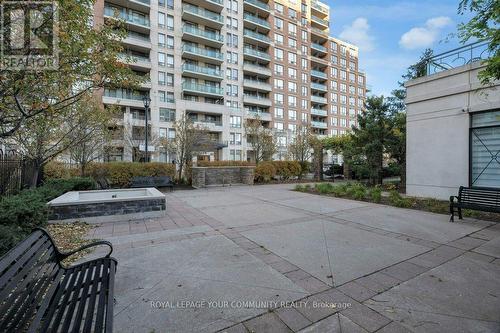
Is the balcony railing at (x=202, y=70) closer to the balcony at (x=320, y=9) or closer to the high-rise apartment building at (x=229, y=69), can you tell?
the high-rise apartment building at (x=229, y=69)

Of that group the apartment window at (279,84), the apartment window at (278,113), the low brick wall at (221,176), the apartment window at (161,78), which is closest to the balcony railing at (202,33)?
the apartment window at (161,78)

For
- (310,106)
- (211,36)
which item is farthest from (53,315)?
(310,106)

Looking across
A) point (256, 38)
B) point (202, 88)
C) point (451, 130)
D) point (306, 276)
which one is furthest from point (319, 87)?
point (306, 276)

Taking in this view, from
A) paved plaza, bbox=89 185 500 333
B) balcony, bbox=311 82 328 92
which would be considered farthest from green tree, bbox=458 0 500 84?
balcony, bbox=311 82 328 92

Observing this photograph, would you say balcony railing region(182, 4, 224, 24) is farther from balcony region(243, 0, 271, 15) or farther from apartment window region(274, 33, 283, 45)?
apartment window region(274, 33, 283, 45)

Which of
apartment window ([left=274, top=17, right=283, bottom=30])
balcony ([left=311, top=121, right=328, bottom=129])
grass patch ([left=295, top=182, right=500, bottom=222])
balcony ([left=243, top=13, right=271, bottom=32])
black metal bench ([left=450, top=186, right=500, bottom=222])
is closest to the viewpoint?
black metal bench ([left=450, top=186, right=500, bottom=222])

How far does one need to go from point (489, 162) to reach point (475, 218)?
9.89 feet

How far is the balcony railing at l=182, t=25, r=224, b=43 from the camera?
123ft

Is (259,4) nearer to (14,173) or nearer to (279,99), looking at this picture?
(279,99)

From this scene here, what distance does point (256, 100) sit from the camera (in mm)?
45656

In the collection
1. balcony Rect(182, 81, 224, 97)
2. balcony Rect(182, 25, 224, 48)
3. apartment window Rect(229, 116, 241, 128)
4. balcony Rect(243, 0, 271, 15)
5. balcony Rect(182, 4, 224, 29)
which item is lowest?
apartment window Rect(229, 116, 241, 128)

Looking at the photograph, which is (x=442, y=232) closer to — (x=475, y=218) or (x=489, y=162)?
(x=475, y=218)

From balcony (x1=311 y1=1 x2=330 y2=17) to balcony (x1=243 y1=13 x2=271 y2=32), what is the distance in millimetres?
16905

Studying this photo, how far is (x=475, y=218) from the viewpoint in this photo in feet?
23.3
